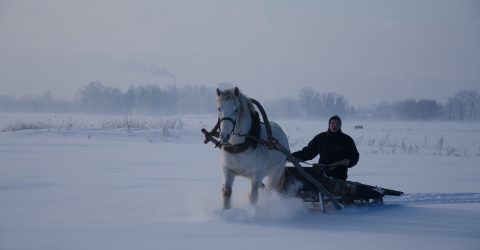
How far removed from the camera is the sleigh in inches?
258

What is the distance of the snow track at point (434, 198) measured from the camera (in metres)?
7.01

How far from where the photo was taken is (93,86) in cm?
11775

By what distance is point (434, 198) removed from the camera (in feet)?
23.6

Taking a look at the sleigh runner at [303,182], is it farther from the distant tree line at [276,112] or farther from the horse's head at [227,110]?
the distant tree line at [276,112]

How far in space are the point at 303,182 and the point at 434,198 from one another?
2.18 meters

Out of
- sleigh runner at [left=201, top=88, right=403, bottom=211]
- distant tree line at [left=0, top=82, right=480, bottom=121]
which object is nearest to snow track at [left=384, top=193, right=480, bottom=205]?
Answer: sleigh runner at [left=201, top=88, right=403, bottom=211]

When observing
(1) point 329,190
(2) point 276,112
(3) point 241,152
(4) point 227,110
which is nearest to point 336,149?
(1) point 329,190

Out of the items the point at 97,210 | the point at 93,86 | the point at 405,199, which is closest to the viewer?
the point at 97,210

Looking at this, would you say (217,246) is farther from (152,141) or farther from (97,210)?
(152,141)

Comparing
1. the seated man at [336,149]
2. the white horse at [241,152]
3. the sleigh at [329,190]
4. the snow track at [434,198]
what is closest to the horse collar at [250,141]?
the white horse at [241,152]

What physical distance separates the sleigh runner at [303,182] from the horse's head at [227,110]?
0.19 m

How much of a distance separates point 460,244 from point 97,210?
4.28m

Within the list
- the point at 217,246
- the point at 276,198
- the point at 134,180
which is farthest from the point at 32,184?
the point at 217,246

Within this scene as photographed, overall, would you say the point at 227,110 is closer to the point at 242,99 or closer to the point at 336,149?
the point at 242,99
